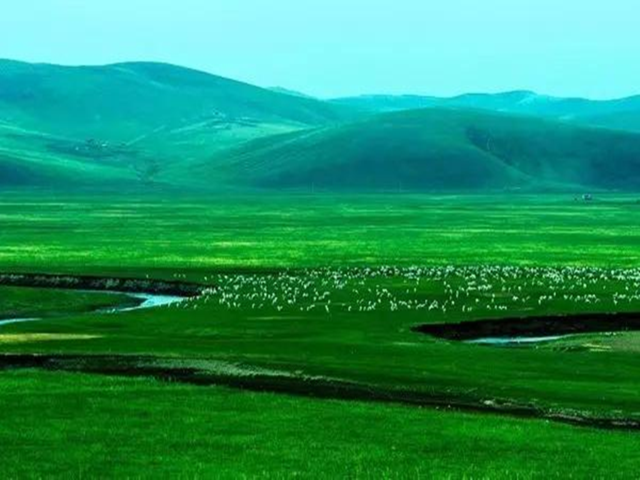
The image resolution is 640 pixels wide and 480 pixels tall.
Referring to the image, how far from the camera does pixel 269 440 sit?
116 ft

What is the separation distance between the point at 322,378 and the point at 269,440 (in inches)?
383

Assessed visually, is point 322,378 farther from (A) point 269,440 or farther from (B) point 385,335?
(B) point 385,335

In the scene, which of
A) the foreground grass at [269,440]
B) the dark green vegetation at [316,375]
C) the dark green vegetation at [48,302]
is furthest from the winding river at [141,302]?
the foreground grass at [269,440]

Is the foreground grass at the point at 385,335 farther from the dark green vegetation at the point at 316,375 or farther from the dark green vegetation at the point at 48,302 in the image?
the dark green vegetation at the point at 48,302

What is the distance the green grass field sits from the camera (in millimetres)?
33656

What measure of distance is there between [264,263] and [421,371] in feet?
182

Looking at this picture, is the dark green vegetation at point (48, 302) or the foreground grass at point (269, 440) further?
the dark green vegetation at point (48, 302)

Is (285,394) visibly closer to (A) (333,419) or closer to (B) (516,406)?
(A) (333,419)

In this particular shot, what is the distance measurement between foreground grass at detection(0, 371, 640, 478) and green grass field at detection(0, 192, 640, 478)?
85 millimetres

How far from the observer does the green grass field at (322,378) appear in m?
33.7

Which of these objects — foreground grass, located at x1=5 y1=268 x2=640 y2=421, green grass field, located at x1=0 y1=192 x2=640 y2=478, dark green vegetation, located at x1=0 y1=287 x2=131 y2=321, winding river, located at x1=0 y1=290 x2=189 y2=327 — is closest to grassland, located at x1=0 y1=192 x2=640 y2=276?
green grass field, located at x1=0 y1=192 x2=640 y2=478

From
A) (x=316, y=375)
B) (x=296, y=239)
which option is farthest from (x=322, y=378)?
(x=296, y=239)

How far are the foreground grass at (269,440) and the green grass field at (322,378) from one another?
85mm

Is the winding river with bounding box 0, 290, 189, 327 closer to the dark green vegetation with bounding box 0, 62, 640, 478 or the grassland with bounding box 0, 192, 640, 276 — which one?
the dark green vegetation with bounding box 0, 62, 640, 478
